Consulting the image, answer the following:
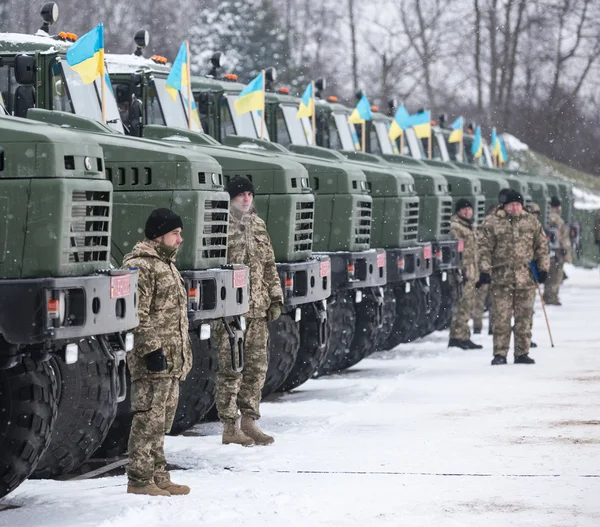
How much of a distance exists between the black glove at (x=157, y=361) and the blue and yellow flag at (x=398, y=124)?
1333 centimetres

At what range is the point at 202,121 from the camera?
50.7 feet

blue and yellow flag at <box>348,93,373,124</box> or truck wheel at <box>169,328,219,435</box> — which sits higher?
blue and yellow flag at <box>348,93,373,124</box>

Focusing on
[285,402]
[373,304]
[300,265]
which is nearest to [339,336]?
[373,304]

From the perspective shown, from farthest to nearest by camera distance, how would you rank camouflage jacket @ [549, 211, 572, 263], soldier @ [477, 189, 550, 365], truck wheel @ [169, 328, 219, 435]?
camouflage jacket @ [549, 211, 572, 263], soldier @ [477, 189, 550, 365], truck wheel @ [169, 328, 219, 435]

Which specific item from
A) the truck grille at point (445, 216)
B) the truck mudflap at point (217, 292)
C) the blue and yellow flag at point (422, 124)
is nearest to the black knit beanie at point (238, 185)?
the truck mudflap at point (217, 292)

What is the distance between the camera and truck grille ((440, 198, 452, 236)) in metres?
19.1

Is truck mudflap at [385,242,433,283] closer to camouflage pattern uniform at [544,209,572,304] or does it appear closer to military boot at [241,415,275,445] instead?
military boot at [241,415,275,445]

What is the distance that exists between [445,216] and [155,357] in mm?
10784

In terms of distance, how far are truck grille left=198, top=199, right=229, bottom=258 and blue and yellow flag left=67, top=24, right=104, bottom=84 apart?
178cm

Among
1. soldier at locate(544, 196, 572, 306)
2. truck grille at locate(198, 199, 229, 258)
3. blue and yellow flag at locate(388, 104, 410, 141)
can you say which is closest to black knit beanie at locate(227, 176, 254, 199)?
truck grille at locate(198, 199, 229, 258)

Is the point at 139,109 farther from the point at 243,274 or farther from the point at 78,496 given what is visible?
the point at 78,496

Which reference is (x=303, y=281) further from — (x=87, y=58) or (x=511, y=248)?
(x=511, y=248)

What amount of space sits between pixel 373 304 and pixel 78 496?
7139mm

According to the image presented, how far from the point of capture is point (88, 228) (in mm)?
8586
